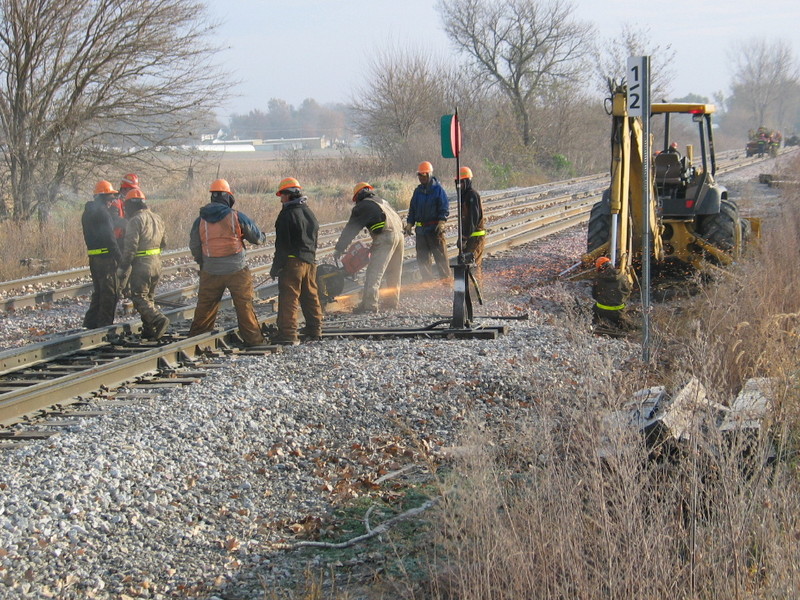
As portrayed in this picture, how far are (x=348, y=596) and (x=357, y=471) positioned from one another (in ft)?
5.56

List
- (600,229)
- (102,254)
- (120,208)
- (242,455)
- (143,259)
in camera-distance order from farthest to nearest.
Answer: (600,229)
(120,208)
(102,254)
(143,259)
(242,455)

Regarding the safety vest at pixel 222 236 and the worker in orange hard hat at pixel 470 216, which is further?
the worker in orange hard hat at pixel 470 216

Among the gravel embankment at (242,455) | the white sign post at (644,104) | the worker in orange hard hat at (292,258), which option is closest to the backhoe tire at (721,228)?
the gravel embankment at (242,455)

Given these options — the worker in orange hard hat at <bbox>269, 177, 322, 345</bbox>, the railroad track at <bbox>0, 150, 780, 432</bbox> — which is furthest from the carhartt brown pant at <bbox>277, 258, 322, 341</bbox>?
the railroad track at <bbox>0, 150, 780, 432</bbox>

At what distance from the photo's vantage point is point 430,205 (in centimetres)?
1291

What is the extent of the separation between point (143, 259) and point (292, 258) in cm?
192

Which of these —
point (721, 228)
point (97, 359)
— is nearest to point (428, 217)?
point (721, 228)

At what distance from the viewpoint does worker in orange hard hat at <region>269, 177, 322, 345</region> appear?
32.1 feet

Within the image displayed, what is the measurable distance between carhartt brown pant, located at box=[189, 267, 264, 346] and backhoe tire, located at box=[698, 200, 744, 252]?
734 cm

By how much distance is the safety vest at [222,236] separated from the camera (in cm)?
955

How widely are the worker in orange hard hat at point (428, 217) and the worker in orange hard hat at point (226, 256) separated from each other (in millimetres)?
3459

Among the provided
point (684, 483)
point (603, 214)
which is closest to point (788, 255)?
point (603, 214)

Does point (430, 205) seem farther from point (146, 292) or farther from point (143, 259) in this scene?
point (146, 292)

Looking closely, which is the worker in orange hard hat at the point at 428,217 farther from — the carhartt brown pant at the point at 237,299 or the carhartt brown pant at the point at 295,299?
the carhartt brown pant at the point at 237,299
